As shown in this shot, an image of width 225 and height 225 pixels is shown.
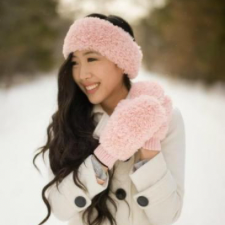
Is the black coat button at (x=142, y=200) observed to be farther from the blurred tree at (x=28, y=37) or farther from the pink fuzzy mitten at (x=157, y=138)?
the blurred tree at (x=28, y=37)

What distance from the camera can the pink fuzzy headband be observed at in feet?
3.70

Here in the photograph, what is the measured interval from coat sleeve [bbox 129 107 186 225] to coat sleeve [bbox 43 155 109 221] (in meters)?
0.11

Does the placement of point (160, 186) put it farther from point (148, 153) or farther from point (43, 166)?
point (43, 166)

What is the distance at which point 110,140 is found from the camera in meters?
0.97

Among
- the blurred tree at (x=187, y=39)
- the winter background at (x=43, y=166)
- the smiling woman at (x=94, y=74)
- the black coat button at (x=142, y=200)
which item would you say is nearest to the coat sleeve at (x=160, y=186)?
the black coat button at (x=142, y=200)

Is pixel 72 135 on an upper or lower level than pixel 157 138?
upper

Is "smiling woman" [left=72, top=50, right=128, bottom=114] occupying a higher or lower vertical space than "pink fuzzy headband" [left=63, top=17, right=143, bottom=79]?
lower

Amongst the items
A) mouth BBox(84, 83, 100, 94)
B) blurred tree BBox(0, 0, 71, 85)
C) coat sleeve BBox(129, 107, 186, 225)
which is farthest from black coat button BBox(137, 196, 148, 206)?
blurred tree BBox(0, 0, 71, 85)

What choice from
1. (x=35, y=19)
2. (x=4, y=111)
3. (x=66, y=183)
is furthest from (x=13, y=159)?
(x=35, y=19)

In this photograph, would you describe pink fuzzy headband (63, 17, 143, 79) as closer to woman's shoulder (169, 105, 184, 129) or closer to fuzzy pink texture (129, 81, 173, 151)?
fuzzy pink texture (129, 81, 173, 151)

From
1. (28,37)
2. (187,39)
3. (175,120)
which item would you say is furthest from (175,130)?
(187,39)

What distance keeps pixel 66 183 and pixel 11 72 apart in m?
9.95

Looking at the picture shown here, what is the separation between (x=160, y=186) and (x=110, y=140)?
208 mm

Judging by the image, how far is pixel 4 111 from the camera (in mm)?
5176
